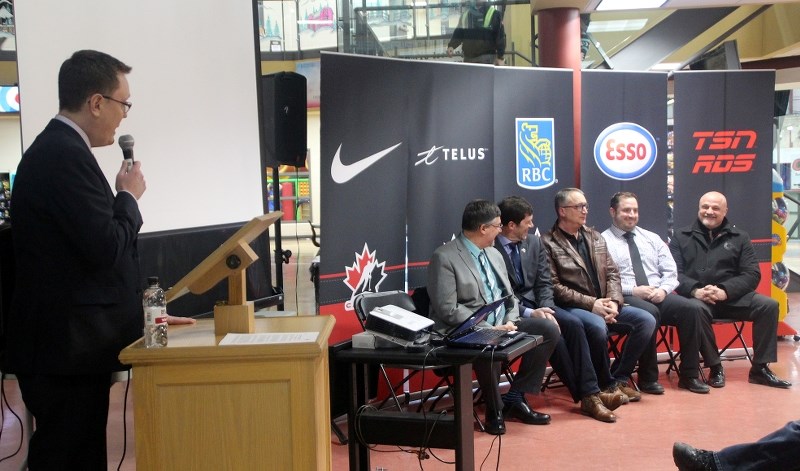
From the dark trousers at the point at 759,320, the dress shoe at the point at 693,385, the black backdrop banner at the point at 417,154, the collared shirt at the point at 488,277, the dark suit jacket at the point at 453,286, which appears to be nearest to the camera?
the dark suit jacket at the point at 453,286

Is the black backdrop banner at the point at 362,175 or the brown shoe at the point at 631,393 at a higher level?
the black backdrop banner at the point at 362,175

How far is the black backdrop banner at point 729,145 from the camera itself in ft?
21.8

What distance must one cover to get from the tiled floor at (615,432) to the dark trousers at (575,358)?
7.4 inches

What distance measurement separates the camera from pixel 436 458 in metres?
4.35

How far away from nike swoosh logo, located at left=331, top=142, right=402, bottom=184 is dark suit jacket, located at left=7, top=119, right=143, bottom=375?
8.08 feet

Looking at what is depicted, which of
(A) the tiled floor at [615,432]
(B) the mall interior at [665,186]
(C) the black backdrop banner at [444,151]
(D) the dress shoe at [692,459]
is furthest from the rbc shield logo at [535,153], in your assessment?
(D) the dress shoe at [692,459]

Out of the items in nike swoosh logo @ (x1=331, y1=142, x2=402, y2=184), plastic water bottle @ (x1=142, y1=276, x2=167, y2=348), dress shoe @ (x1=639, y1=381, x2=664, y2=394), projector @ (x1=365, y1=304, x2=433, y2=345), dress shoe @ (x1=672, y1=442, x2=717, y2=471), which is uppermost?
nike swoosh logo @ (x1=331, y1=142, x2=402, y2=184)

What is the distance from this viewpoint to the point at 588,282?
5.77m

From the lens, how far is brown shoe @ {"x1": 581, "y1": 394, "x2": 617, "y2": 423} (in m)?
5.14

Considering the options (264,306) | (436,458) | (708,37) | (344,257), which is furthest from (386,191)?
(708,37)

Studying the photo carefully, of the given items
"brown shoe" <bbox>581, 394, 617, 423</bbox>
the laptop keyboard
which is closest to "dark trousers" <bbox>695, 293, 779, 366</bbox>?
"brown shoe" <bbox>581, 394, 617, 423</bbox>

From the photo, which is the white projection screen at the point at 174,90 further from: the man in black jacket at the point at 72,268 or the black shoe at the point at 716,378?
the black shoe at the point at 716,378

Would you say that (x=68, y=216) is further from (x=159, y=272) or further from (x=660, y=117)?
(x=660, y=117)

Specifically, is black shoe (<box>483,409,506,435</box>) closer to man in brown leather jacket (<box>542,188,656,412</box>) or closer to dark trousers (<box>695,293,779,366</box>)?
man in brown leather jacket (<box>542,188,656,412</box>)
